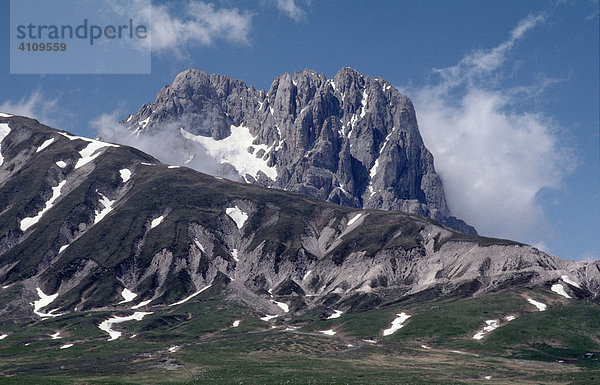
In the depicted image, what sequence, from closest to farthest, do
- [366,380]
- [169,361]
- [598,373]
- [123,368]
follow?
[366,380], [598,373], [123,368], [169,361]

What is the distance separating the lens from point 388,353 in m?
190

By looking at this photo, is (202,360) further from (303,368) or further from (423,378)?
(423,378)

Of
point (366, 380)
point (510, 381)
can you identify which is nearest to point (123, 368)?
point (366, 380)

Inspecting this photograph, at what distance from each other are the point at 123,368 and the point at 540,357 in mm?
105289

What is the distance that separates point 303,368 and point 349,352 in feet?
118

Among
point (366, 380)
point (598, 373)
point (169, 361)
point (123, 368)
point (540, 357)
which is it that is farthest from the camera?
point (540, 357)

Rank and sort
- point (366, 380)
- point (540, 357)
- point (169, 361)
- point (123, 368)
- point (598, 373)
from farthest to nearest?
point (540, 357) < point (169, 361) < point (123, 368) < point (598, 373) < point (366, 380)

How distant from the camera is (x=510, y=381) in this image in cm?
14012

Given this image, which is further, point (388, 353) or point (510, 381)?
point (388, 353)

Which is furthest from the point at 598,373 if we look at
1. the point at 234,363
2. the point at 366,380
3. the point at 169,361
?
the point at 169,361

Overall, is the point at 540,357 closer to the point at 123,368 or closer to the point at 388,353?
the point at 388,353

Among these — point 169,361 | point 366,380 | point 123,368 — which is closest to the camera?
point 366,380

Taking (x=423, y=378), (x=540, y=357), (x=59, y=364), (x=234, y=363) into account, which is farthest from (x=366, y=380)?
(x=59, y=364)

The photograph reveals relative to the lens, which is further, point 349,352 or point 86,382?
point 349,352
